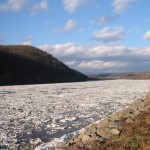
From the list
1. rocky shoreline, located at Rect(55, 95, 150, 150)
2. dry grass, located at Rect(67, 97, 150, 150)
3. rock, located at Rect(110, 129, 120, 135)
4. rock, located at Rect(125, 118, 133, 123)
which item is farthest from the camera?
rock, located at Rect(125, 118, 133, 123)

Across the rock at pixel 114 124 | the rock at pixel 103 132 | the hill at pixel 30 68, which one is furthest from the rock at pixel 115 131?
the hill at pixel 30 68

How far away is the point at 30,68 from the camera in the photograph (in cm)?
10700

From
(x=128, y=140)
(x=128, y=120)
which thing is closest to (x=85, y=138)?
(x=128, y=140)

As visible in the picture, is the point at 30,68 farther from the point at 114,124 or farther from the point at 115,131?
the point at 115,131

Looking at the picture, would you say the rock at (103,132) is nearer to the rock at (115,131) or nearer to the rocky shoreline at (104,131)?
the rocky shoreline at (104,131)

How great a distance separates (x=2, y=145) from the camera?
39.5 feet

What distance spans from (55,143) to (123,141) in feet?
10.6

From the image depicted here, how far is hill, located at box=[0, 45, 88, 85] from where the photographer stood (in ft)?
Result: 308

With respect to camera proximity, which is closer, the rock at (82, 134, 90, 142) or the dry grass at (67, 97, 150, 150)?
the dry grass at (67, 97, 150, 150)

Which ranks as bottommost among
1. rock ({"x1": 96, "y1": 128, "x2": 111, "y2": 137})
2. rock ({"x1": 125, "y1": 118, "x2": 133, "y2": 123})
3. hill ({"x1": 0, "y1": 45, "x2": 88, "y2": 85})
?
rock ({"x1": 96, "y1": 128, "x2": 111, "y2": 137})

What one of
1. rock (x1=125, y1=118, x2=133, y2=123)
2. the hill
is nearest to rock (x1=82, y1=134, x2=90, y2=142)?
rock (x1=125, y1=118, x2=133, y2=123)

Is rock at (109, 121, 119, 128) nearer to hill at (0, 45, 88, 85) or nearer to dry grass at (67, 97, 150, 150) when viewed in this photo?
dry grass at (67, 97, 150, 150)

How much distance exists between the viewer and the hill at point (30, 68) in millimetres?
94006

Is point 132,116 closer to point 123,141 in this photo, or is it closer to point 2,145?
point 123,141
